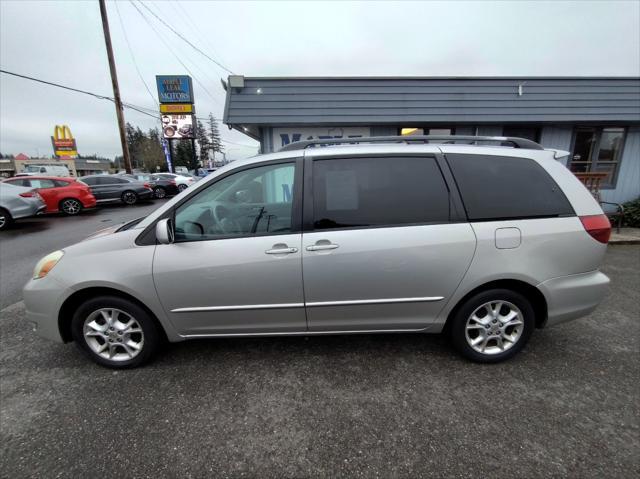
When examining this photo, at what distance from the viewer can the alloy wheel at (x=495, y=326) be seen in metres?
2.41

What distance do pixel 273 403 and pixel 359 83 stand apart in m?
6.48

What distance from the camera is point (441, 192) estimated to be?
2.31 metres

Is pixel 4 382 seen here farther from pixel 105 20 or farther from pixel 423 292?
pixel 105 20

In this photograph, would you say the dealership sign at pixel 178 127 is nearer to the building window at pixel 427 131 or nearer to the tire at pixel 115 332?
the building window at pixel 427 131

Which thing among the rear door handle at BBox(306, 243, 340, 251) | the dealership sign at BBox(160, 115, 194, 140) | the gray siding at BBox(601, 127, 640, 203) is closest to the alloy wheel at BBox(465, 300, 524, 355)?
the rear door handle at BBox(306, 243, 340, 251)

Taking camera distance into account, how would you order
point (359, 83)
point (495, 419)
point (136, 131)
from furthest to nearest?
point (136, 131) → point (359, 83) → point (495, 419)

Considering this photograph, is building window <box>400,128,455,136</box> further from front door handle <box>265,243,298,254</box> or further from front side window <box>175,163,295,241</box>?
front door handle <box>265,243,298,254</box>

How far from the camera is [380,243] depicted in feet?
7.23

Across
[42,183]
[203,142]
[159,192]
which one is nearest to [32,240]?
[42,183]

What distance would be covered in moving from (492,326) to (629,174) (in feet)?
27.4

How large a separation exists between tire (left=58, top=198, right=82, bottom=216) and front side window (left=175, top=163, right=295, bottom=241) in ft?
40.9

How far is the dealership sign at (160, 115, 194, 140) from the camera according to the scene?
21453 mm

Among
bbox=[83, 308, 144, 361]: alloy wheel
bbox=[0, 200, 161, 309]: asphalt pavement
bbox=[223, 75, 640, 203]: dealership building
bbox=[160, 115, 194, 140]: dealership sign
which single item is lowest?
bbox=[0, 200, 161, 309]: asphalt pavement

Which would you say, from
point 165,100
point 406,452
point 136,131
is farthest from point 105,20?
point 136,131
